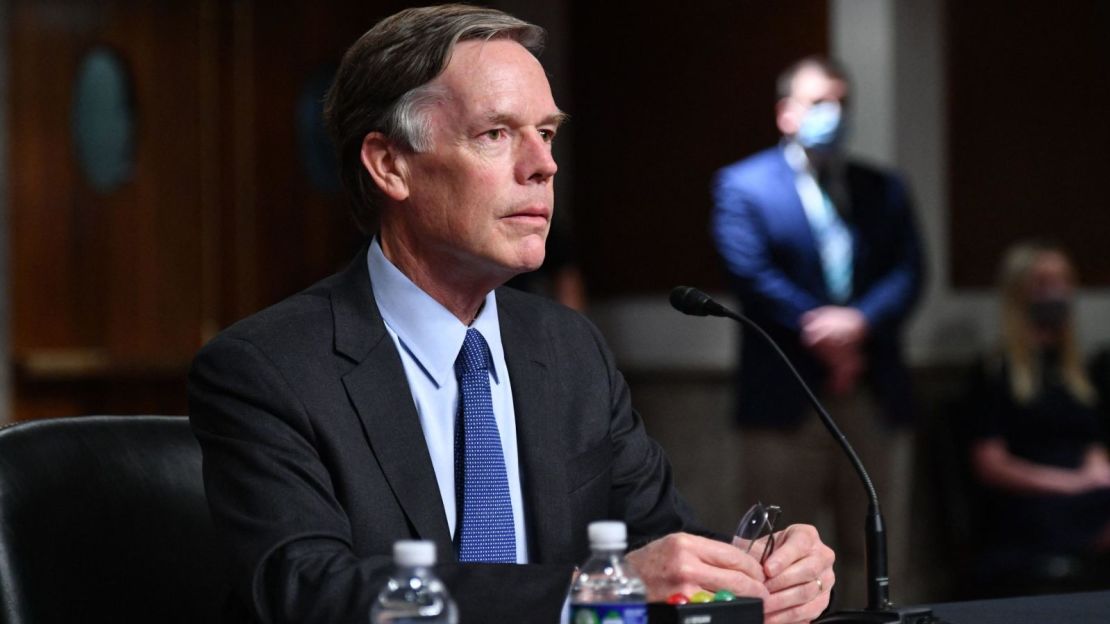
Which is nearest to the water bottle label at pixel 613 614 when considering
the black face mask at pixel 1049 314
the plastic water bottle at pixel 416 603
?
the plastic water bottle at pixel 416 603

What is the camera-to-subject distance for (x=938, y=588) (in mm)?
5828

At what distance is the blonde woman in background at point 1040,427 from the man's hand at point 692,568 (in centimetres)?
351

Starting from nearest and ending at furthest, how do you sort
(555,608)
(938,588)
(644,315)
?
(555,608)
(938,588)
(644,315)

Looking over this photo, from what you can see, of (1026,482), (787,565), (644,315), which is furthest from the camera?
(644,315)

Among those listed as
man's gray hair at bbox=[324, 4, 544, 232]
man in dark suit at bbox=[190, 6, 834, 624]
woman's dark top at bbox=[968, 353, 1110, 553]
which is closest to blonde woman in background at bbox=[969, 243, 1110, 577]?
woman's dark top at bbox=[968, 353, 1110, 553]

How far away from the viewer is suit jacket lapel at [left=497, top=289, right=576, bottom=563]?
197 centimetres

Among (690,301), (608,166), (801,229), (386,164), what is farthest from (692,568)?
(608,166)

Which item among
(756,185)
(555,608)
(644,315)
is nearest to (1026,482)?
(756,185)

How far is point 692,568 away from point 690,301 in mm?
403

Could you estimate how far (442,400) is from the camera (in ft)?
6.48

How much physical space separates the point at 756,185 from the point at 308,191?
6.62ft

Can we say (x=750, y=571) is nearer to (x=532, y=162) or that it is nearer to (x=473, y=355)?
(x=473, y=355)

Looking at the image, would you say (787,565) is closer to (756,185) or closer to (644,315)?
(756,185)

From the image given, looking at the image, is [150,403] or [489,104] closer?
[489,104]
